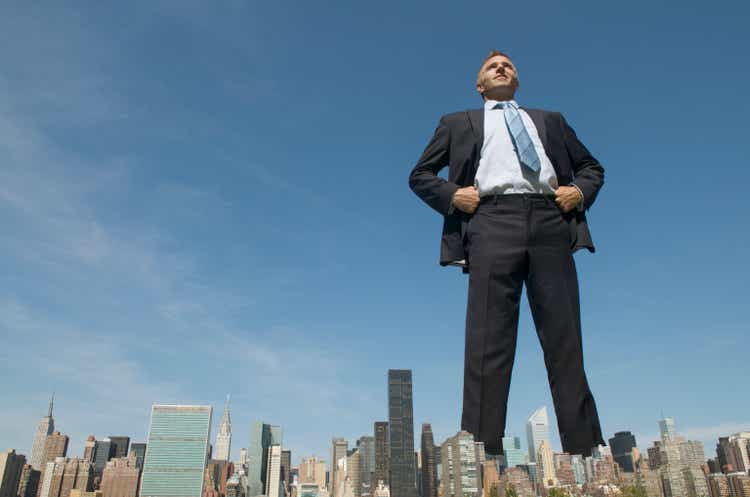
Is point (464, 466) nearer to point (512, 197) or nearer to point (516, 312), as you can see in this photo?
point (516, 312)

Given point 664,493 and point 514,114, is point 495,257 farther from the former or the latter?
point 664,493

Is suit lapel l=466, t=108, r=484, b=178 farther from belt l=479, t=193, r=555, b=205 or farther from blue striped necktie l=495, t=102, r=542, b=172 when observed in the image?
belt l=479, t=193, r=555, b=205

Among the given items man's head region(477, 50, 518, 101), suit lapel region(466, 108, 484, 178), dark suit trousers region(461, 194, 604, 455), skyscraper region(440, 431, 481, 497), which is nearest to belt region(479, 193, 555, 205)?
dark suit trousers region(461, 194, 604, 455)

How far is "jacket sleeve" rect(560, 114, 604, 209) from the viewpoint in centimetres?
536

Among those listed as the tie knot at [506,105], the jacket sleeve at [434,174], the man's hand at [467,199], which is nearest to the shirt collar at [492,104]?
the tie knot at [506,105]

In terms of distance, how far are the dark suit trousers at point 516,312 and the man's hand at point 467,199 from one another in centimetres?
7

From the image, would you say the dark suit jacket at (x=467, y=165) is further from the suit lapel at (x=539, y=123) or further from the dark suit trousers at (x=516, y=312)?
the dark suit trousers at (x=516, y=312)

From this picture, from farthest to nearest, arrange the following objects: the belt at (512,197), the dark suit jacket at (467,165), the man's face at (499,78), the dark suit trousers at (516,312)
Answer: the man's face at (499,78), the dark suit jacket at (467,165), the belt at (512,197), the dark suit trousers at (516,312)

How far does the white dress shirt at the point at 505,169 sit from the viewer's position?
16.6 feet

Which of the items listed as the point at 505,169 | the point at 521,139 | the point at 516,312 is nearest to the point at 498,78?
the point at 521,139

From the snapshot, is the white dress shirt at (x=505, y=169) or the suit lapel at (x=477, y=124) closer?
the white dress shirt at (x=505, y=169)

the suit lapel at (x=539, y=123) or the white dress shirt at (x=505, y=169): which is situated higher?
the suit lapel at (x=539, y=123)

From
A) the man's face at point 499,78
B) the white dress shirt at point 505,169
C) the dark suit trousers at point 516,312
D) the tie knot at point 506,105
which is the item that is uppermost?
the man's face at point 499,78

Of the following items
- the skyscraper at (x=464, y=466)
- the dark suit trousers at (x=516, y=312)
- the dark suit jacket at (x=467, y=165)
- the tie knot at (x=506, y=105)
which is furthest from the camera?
the tie knot at (x=506, y=105)
